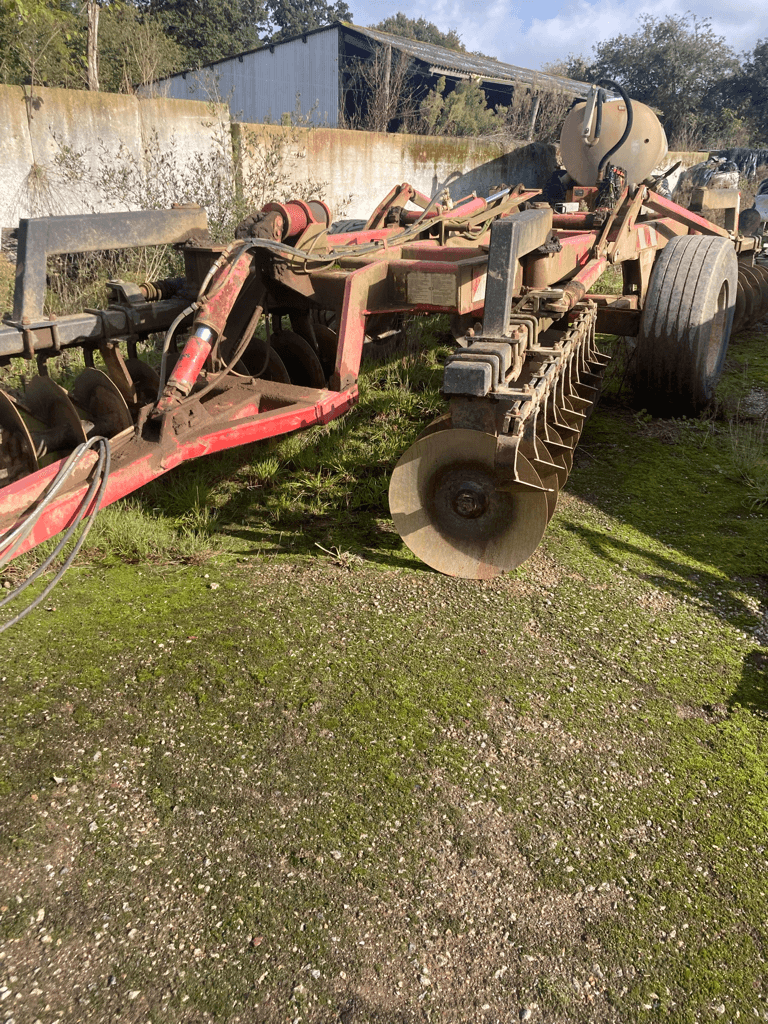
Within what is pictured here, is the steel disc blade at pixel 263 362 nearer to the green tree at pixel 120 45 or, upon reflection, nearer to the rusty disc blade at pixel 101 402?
the rusty disc blade at pixel 101 402

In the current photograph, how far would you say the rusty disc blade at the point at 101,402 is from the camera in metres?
3.22

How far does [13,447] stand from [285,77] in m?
20.5

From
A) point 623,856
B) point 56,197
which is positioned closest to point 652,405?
point 623,856

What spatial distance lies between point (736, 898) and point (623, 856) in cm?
27

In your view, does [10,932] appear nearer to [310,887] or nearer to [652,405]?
[310,887]

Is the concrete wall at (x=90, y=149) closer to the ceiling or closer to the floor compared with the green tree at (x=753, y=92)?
closer to the floor

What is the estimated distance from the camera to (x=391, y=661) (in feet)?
8.67

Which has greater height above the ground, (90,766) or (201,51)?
(201,51)

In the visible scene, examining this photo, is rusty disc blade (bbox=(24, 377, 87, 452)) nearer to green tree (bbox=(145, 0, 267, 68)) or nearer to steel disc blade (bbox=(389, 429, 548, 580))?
steel disc blade (bbox=(389, 429, 548, 580))

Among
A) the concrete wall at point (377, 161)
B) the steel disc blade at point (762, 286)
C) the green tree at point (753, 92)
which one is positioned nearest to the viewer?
the steel disc blade at point (762, 286)

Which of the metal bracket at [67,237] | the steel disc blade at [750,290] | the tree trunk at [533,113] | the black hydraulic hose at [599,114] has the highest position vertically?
the tree trunk at [533,113]

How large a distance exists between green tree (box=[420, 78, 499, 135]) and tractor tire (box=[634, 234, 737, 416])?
11099mm

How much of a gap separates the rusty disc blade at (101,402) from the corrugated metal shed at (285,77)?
59.2ft

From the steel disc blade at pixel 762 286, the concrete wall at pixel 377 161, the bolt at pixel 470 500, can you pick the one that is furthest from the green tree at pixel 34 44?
the bolt at pixel 470 500
